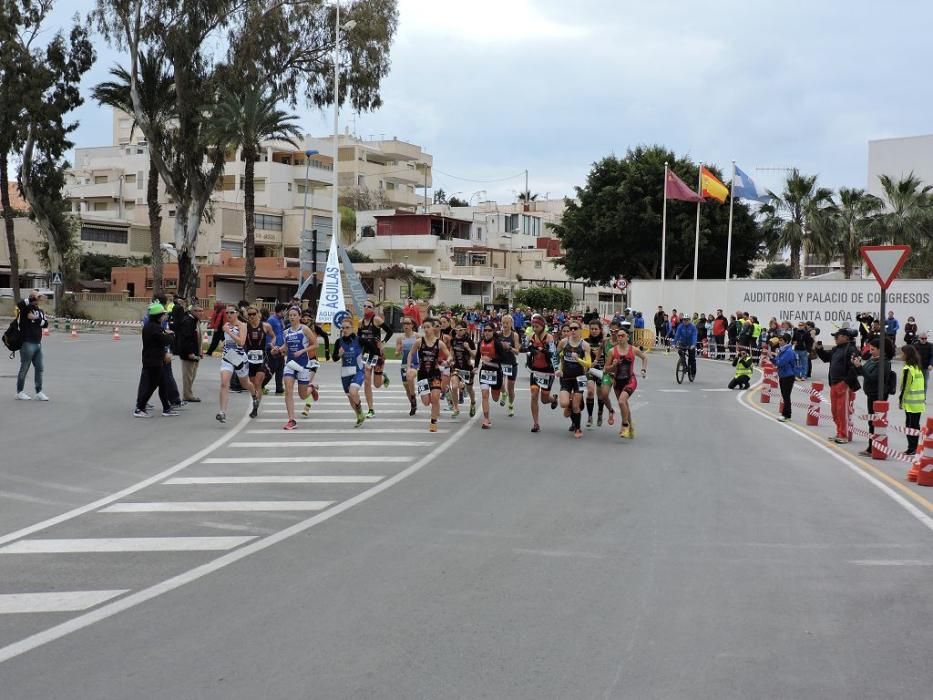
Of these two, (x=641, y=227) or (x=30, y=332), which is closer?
(x=30, y=332)

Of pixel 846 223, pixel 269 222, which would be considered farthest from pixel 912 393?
pixel 269 222

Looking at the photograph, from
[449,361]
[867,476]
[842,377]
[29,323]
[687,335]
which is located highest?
[29,323]

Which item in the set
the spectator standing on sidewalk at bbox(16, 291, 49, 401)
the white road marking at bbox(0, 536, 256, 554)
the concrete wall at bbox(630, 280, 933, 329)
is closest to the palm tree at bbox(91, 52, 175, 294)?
the concrete wall at bbox(630, 280, 933, 329)

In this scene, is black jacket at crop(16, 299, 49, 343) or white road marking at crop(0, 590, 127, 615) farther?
black jacket at crop(16, 299, 49, 343)

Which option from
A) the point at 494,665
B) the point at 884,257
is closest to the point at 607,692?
the point at 494,665

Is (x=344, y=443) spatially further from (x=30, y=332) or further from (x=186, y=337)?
(x=30, y=332)

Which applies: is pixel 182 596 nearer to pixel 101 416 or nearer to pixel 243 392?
pixel 101 416

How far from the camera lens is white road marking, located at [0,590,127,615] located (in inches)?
243

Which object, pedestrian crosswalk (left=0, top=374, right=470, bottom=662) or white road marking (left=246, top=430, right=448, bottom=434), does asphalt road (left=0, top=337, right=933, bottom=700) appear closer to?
pedestrian crosswalk (left=0, top=374, right=470, bottom=662)

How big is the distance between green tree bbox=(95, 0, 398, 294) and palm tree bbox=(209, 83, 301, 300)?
0.64m

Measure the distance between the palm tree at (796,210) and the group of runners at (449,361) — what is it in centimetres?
3735

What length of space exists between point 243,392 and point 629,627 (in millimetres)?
16199

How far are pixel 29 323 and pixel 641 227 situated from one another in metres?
46.9

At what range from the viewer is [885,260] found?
1357 cm
